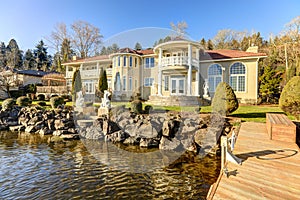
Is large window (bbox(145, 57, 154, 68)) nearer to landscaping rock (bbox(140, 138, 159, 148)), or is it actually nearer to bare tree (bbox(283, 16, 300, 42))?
landscaping rock (bbox(140, 138, 159, 148))

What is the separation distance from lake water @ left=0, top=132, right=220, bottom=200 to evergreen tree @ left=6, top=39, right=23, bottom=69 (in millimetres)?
38300

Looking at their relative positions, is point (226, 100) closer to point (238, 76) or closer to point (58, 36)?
point (238, 76)

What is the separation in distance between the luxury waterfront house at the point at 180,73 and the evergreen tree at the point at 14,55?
2676 centimetres

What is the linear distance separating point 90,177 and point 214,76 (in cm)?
1521

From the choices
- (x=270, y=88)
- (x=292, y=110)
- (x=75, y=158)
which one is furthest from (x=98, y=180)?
(x=270, y=88)

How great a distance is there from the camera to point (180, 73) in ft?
57.1

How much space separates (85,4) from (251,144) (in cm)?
1230

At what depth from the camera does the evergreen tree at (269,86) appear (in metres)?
16.0

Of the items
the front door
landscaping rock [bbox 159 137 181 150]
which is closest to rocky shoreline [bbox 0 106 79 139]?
landscaping rock [bbox 159 137 181 150]

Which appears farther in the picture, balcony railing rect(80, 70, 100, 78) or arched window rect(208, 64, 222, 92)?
balcony railing rect(80, 70, 100, 78)

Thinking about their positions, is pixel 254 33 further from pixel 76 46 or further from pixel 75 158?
pixel 75 158

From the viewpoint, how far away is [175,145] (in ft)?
26.3

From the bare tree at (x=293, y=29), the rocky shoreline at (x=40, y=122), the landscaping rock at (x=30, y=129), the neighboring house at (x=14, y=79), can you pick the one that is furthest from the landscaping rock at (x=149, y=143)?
the neighboring house at (x=14, y=79)

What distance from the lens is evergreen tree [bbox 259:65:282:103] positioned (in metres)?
16.0
